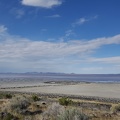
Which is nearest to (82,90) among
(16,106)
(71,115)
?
(16,106)

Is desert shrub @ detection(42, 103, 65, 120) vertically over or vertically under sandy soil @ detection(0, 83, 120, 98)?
over

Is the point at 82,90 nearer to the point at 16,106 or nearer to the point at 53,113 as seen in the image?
the point at 16,106

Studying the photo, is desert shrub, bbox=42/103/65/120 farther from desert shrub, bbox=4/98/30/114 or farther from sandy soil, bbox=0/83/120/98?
sandy soil, bbox=0/83/120/98

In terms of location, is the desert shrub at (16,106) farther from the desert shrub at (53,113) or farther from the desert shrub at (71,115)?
the desert shrub at (71,115)

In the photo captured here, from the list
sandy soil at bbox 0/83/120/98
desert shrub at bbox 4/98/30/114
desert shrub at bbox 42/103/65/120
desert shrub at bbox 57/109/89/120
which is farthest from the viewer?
sandy soil at bbox 0/83/120/98

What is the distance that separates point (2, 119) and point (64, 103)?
10429mm

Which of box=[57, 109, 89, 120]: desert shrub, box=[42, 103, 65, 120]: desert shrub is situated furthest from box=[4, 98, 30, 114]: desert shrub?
box=[57, 109, 89, 120]: desert shrub

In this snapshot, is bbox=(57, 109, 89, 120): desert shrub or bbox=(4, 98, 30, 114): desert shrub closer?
bbox=(57, 109, 89, 120): desert shrub

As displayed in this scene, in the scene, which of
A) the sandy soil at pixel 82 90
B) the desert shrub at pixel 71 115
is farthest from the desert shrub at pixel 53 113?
the sandy soil at pixel 82 90

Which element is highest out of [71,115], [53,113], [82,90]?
[71,115]

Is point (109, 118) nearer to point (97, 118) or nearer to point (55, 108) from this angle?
point (97, 118)

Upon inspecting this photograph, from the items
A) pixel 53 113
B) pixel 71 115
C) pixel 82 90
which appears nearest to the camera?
pixel 71 115

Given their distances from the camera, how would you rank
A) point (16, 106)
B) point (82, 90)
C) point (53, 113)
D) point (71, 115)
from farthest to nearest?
point (82, 90) → point (16, 106) → point (53, 113) → point (71, 115)

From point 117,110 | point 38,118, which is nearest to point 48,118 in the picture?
point 38,118
